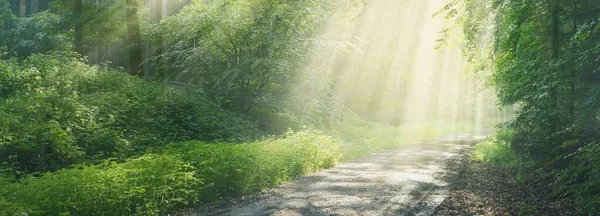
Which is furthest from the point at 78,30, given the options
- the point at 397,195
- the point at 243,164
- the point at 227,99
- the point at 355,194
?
the point at 397,195

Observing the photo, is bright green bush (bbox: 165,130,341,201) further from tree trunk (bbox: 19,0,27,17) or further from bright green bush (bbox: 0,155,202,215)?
tree trunk (bbox: 19,0,27,17)

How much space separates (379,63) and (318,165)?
66.7 ft

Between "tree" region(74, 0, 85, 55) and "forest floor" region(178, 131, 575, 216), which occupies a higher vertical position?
"tree" region(74, 0, 85, 55)

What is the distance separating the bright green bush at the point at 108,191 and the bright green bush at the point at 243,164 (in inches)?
30.3

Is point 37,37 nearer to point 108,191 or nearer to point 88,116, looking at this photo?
point 88,116

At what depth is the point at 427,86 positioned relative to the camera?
152 ft

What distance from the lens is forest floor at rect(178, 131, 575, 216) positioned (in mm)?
9180

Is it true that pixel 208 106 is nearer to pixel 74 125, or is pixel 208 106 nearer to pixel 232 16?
pixel 232 16

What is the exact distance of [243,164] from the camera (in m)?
11.2

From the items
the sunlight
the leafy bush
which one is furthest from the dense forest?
the sunlight

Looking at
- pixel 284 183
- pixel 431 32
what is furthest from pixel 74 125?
pixel 431 32

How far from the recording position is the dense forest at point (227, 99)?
8.21m

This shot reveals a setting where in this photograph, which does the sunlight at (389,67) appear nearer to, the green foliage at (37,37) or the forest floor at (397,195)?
the forest floor at (397,195)

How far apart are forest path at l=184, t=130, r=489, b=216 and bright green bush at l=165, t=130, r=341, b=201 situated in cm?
41
